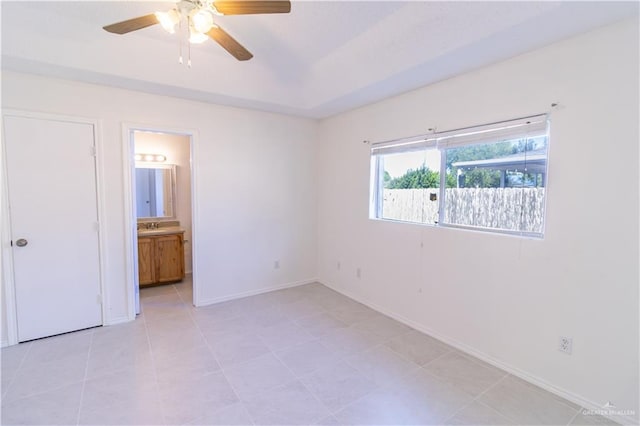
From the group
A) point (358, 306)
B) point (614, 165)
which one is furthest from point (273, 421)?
point (614, 165)

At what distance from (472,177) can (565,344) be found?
144 centimetres

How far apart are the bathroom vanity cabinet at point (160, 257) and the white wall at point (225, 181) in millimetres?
1018

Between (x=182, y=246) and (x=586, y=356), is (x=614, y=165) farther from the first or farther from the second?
(x=182, y=246)

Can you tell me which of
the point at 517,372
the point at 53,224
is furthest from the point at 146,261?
the point at 517,372

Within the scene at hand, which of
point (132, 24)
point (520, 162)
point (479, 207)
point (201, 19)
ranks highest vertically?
point (132, 24)

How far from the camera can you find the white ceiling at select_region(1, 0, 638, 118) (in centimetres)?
199

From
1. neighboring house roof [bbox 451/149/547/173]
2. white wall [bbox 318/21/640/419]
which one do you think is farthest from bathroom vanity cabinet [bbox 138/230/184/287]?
neighboring house roof [bbox 451/149/547/173]

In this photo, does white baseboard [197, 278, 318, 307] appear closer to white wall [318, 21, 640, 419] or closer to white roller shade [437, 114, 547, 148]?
white wall [318, 21, 640, 419]

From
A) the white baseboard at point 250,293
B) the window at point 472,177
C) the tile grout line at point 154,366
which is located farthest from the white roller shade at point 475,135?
the tile grout line at point 154,366

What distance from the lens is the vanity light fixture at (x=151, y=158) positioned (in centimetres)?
447

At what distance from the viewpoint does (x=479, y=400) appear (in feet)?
6.73

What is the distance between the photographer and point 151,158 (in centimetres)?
457

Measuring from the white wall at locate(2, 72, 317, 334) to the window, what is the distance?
137 centimetres

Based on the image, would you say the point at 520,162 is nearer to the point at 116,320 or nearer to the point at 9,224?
the point at 116,320
